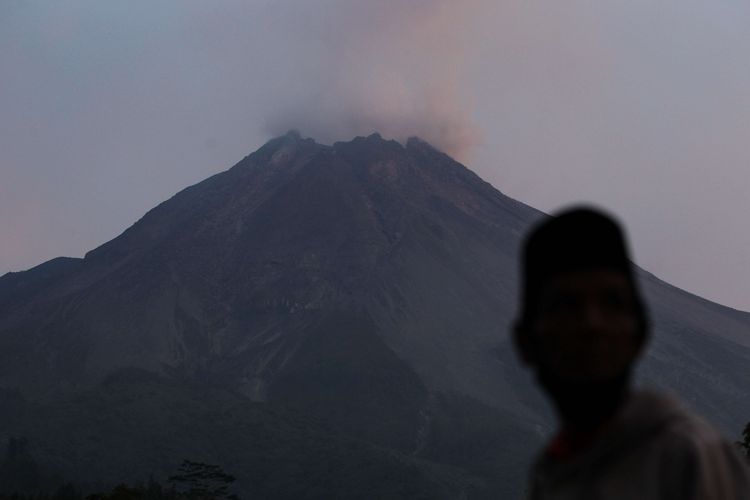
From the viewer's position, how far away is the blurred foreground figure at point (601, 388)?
5.61ft

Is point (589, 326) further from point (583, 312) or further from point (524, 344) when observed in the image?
point (524, 344)

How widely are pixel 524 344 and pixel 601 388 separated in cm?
21

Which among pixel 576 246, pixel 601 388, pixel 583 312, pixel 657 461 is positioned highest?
pixel 576 246

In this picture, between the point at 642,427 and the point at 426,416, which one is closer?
the point at 642,427

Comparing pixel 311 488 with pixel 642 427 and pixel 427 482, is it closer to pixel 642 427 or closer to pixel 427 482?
pixel 427 482

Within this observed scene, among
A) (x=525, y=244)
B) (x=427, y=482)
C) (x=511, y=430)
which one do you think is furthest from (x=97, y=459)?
(x=525, y=244)

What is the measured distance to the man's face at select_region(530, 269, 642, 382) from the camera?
1.83 m

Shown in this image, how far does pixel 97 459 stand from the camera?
16725 cm

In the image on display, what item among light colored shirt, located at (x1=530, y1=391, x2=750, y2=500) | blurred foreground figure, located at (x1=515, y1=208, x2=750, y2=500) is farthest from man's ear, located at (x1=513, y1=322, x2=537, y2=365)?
light colored shirt, located at (x1=530, y1=391, x2=750, y2=500)

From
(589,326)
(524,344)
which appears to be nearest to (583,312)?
(589,326)

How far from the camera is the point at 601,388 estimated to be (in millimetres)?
1846

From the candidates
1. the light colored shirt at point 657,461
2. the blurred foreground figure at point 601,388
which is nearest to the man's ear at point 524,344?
the blurred foreground figure at point 601,388

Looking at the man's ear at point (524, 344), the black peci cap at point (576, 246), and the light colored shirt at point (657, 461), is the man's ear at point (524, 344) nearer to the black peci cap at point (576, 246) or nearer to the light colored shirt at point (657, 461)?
the black peci cap at point (576, 246)

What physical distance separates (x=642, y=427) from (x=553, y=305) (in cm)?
24
